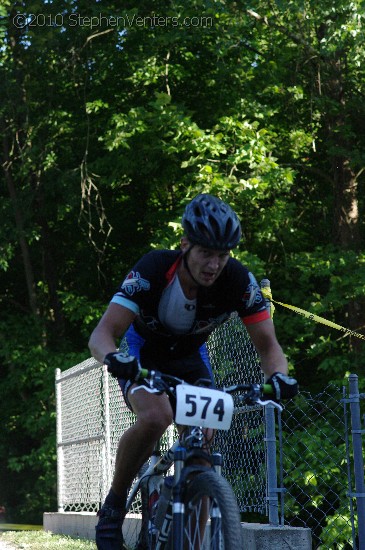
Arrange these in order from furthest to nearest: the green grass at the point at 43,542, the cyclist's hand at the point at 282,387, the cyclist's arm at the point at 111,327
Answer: the green grass at the point at 43,542 → the cyclist's arm at the point at 111,327 → the cyclist's hand at the point at 282,387

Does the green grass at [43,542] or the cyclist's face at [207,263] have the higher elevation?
the cyclist's face at [207,263]

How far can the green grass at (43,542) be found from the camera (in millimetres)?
9417

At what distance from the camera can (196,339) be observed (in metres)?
4.88

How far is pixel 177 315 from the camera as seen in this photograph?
4.62 metres

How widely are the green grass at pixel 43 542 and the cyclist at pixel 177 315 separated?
4505 mm

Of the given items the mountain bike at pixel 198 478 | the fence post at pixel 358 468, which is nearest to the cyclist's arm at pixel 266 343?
the mountain bike at pixel 198 478

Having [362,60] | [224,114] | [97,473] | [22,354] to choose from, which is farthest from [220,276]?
[22,354]

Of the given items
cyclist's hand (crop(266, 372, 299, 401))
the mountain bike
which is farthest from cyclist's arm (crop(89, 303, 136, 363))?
cyclist's hand (crop(266, 372, 299, 401))

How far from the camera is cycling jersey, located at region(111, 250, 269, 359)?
4566 millimetres

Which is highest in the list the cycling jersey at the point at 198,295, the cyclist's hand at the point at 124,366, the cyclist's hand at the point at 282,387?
the cycling jersey at the point at 198,295

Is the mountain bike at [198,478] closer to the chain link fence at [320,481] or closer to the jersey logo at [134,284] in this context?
the jersey logo at [134,284]

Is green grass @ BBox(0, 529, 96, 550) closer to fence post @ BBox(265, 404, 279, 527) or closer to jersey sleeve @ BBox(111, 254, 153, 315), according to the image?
fence post @ BBox(265, 404, 279, 527)

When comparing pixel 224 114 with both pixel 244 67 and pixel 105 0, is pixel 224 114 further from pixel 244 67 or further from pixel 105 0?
pixel 105 0

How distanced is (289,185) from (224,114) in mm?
2117
